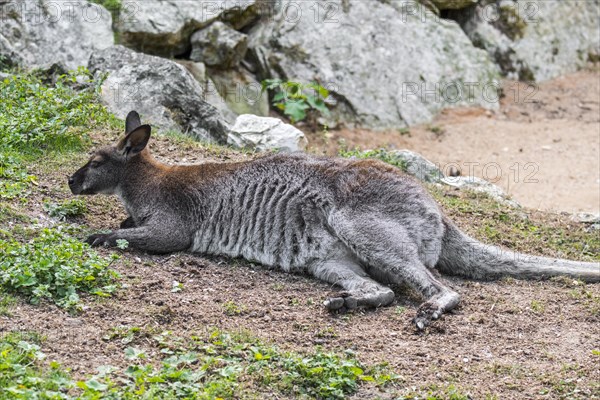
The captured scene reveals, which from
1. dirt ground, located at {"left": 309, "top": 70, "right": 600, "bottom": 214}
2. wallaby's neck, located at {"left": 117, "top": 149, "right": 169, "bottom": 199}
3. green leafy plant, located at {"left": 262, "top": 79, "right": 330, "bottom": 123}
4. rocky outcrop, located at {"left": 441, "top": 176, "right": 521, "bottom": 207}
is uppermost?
wallaby's neck, located at {"left": 117, "top": 149, "right": 169, "bottom": 199}

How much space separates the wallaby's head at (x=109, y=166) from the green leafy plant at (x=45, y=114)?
1.14 m

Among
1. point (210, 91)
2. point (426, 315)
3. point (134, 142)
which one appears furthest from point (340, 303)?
point (210, 91)

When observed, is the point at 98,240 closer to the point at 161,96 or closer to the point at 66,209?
the point at 66,209

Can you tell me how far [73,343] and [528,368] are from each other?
290 centimetres

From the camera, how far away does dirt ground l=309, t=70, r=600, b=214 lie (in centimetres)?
1255

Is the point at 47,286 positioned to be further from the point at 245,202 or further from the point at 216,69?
the point at 216,69

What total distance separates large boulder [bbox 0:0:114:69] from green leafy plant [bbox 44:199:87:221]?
4.33 metres

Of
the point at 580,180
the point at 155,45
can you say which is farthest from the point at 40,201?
the point at 580,180

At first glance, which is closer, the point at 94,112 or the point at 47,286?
the point at 47,286

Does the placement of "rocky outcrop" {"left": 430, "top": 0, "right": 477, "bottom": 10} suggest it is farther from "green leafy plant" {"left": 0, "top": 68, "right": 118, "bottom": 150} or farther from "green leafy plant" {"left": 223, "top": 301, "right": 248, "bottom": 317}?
"green leafy plant" {"left": 223, "top": 301, "right": 248, "bottom": 317}

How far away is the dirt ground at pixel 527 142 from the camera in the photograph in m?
12.5

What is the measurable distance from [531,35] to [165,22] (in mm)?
7191

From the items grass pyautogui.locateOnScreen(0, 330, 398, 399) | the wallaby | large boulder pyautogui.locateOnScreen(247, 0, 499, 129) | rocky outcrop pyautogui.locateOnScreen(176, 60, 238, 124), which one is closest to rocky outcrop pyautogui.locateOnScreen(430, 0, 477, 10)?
large boulder pyautogui.locateOnScreen(247, 0, 499, 129)

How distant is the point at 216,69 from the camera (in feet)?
46.5
